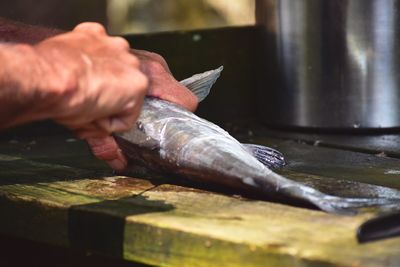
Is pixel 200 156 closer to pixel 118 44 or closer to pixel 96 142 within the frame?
pixel 96 142

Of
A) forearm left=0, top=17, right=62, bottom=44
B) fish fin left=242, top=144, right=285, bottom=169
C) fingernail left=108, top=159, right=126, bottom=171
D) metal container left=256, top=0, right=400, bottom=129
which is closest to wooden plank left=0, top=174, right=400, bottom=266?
fingernail left=108, top=159, right=126, bottom=171

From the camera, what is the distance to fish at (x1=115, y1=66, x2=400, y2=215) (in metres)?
2.84

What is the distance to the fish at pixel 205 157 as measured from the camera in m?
2.84

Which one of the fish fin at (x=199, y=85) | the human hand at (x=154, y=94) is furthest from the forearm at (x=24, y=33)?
the fish fin at (x=199, y=85)

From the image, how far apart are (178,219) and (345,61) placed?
6.26 feet

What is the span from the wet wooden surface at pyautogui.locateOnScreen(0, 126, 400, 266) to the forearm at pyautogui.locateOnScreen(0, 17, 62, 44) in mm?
415

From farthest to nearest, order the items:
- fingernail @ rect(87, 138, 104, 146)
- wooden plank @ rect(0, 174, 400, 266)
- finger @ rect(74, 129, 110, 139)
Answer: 1. fingernail @ rect(87, 138, 104, 146)
2. finger @ rect(74, 129, 110, 139)
3. wooden plank @ rect(0, 174, 400, 266)

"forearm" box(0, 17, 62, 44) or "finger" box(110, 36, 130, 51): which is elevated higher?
"finger" box(110, 36, 130, 51)

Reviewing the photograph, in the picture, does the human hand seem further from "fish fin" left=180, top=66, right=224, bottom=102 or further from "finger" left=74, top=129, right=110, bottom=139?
"finger" left=74, top=129, right=110, bottom=139

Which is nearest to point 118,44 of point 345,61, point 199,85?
point 199,85

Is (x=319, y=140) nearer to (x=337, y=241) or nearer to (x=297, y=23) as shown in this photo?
(x=297, y=23)

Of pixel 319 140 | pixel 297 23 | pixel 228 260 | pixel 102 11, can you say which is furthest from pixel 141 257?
pixel 102 11

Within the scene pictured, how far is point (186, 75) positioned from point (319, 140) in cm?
80

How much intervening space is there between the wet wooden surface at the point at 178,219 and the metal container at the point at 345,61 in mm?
677
